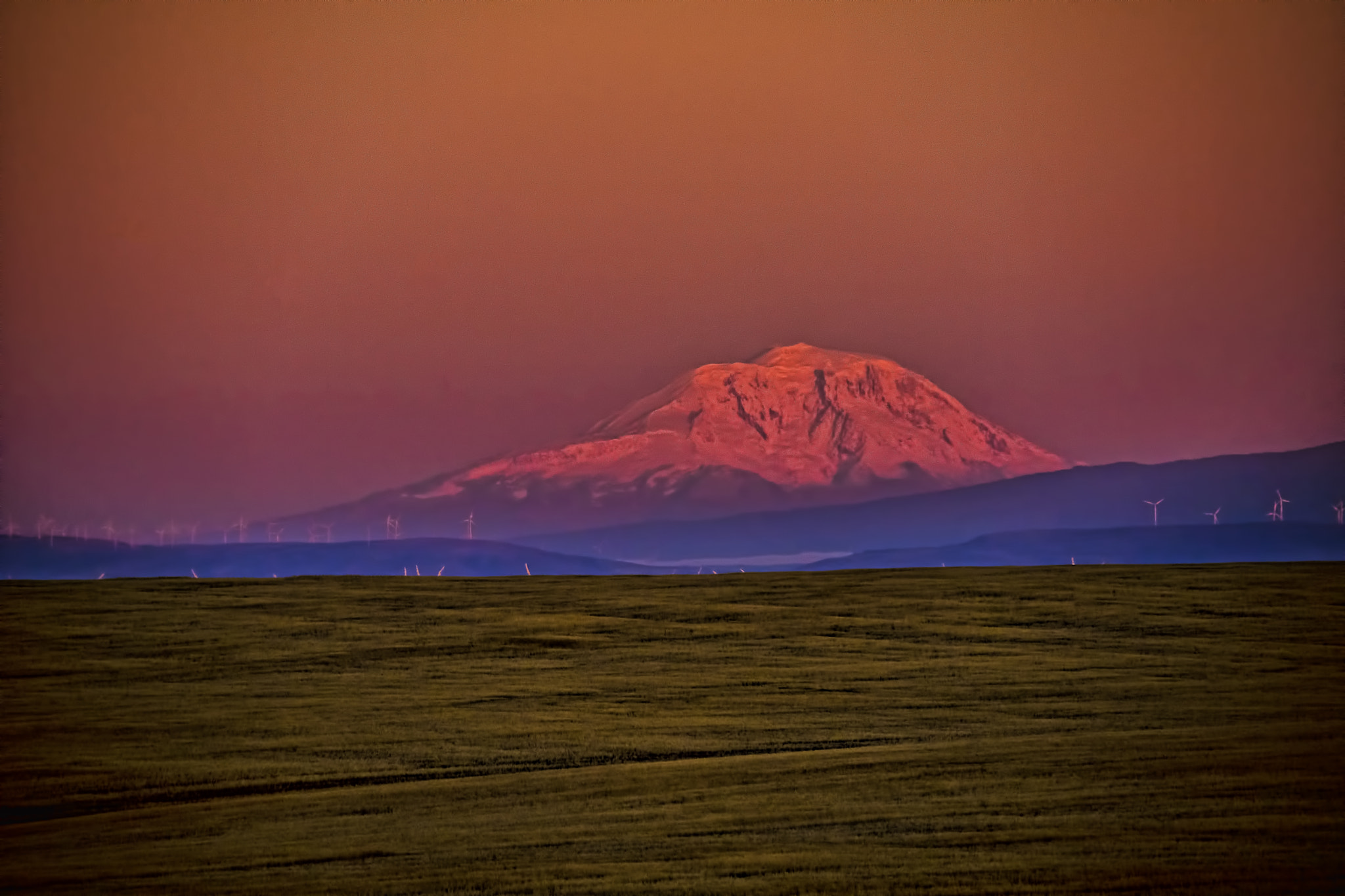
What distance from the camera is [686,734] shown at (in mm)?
28281

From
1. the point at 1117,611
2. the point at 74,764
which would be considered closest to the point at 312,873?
the point at 74,764

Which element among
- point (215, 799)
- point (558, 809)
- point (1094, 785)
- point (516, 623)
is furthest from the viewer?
point (516, 623)

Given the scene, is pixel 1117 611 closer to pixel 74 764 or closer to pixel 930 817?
pixel 930 817

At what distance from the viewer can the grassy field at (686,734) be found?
16844mm

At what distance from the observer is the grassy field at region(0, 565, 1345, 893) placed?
16.8 m

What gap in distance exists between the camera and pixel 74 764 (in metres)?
27.5

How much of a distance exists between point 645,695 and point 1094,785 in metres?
15.0

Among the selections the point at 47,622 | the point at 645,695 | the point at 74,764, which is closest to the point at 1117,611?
the point at 645,695

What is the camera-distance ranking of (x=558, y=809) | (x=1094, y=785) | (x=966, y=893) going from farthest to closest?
(x=558, y=809), (x=1094, y=785), (x=966, y=893)

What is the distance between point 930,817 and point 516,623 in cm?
2732

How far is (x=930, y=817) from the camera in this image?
18.5 m

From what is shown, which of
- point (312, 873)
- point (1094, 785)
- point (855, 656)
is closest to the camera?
point (312, 873)

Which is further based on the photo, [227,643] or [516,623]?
[516,623]

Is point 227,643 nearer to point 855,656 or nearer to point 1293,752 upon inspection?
point 855,656
